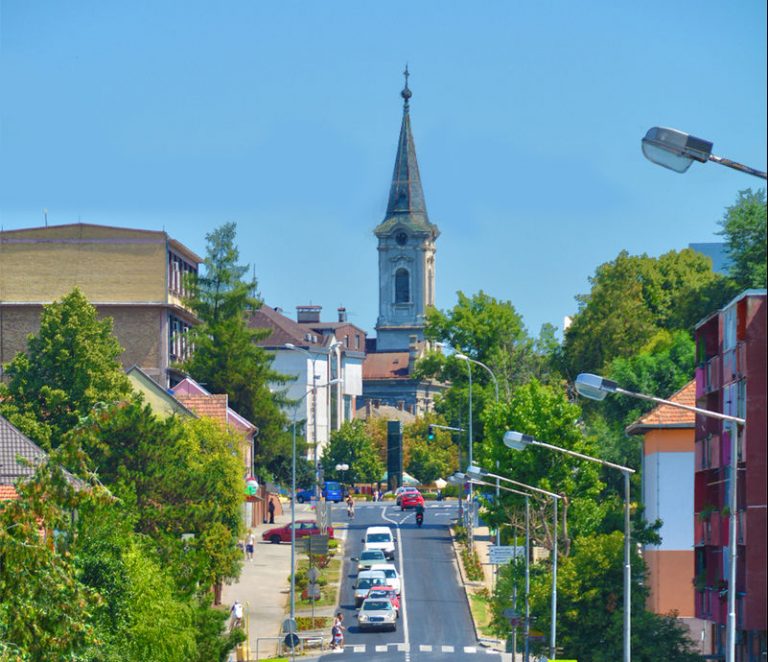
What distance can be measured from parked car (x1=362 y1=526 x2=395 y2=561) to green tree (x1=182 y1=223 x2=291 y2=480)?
1628cm

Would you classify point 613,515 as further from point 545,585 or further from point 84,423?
point 84,423

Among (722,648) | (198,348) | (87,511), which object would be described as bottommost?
(722,648)

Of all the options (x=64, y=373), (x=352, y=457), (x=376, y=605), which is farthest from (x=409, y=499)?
(x=376, y=605)

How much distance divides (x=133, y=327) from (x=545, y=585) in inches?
2040

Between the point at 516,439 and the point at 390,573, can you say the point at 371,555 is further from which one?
the point at 516,439

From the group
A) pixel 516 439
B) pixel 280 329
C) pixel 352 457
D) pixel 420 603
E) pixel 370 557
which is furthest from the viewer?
pixel 280 329

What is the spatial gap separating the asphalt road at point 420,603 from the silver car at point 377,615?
325 millimetres

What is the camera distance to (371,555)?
85.0 metres

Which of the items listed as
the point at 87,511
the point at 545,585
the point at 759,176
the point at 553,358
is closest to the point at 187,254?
the point at 553,358

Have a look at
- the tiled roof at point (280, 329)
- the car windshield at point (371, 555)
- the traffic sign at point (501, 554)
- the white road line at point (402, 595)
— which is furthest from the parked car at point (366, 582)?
the tiled roof at point (280, 329)

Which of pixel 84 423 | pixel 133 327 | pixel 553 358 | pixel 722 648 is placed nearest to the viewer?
pixel 84 423

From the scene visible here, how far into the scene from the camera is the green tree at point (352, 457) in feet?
490

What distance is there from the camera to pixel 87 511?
27.3m

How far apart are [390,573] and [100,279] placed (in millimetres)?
32441
